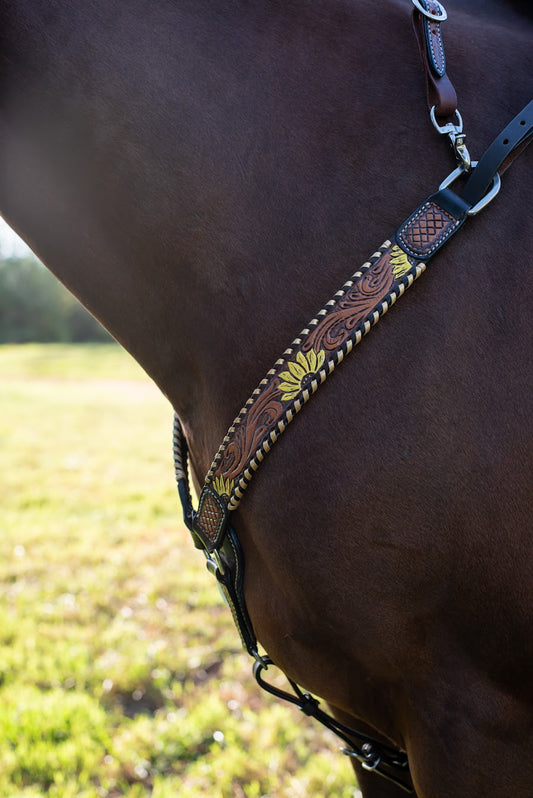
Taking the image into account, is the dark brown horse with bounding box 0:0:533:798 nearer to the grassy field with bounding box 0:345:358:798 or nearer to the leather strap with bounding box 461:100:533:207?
the leather strap with bounding box 461:100:533:207

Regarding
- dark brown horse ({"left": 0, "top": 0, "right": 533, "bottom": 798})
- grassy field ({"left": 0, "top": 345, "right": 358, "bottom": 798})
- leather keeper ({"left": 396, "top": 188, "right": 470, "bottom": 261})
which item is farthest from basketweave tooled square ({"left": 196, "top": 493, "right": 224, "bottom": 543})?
grassy field ({"left": 0, "top": 345, "right": 358, "bottom": 798})

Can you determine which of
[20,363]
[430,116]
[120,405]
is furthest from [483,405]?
[20,363]

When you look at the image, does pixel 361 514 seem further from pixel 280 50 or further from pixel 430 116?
pixel 280 50

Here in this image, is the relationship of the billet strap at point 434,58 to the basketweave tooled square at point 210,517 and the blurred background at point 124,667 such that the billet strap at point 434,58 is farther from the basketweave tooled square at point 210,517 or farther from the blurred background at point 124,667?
the blurred background at point 124,667

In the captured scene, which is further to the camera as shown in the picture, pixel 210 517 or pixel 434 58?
pixel 210 517

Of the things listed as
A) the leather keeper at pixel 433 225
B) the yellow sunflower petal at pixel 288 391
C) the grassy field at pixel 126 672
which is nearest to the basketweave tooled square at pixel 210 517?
the yellow sunflower petal at pixel 288 391

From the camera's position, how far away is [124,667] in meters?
3.14

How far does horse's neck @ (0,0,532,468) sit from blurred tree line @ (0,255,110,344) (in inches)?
1372

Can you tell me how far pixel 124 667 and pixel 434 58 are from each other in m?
2.99

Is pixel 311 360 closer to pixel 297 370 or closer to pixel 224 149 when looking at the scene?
pixel 297 370

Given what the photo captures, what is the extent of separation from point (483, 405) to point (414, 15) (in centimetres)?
65

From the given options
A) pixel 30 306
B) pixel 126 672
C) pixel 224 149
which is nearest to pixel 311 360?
pixel 224 149

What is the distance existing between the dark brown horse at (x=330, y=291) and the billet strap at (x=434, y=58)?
4 cm

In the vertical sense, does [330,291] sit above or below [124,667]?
above
